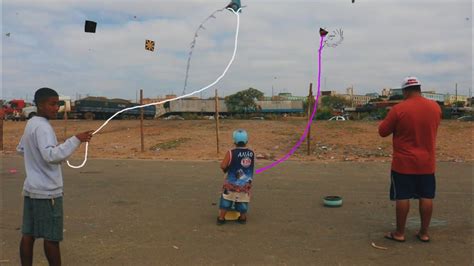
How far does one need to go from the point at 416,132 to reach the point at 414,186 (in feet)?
1.93

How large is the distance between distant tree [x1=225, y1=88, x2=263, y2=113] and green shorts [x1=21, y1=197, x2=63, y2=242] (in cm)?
4625

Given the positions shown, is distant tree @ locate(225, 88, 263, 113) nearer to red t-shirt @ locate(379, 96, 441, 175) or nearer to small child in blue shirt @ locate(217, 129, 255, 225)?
small child in blue shirt @ locate(217, 129, 255, 225)

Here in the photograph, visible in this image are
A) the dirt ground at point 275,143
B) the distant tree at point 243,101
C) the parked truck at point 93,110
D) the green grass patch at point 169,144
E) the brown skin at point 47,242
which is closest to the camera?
the brown skin at point 47,242

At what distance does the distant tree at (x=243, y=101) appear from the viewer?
1983 inches

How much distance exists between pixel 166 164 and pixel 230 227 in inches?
241

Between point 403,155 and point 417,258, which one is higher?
point 403,155

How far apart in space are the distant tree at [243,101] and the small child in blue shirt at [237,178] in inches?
1736

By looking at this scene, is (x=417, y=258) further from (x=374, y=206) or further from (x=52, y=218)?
(x=52, y=218)

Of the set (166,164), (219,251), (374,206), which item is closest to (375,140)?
(166,164)

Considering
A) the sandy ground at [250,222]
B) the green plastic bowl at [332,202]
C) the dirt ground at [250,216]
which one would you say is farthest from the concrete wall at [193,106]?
the green plastic bowl at [332,202]

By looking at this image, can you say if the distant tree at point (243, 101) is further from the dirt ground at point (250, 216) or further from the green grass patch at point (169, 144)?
the dirt ground at point (250, 216)

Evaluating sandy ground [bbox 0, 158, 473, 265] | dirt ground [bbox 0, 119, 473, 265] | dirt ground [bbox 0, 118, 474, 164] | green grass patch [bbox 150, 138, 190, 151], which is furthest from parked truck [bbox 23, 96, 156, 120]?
sandy ground [bbox 0, 158, 473, 265]

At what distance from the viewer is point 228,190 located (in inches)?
238

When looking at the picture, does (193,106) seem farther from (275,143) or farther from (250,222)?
(250,222)
